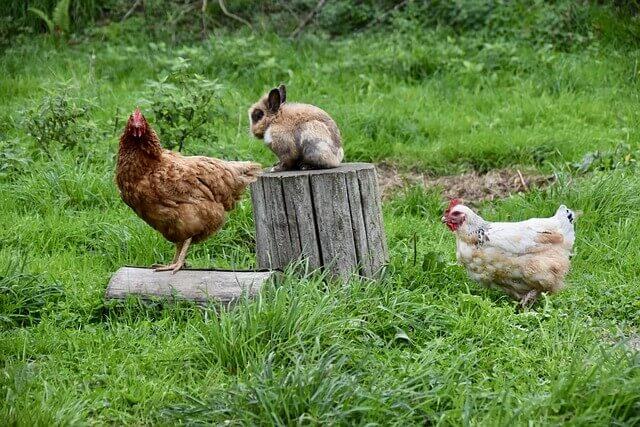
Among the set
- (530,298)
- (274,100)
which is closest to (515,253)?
(530,298)

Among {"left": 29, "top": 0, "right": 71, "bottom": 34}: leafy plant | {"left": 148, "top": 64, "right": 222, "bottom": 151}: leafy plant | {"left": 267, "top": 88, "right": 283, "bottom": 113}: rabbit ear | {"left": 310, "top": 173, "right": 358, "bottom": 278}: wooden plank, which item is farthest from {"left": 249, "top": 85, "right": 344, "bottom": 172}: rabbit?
{"left": 29, "top": 0, "right": 71, "bottom": 34}: leafy plant

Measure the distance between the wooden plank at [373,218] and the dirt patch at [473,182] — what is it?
2.06m

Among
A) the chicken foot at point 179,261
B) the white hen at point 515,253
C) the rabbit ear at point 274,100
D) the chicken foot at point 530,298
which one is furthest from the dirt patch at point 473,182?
the chicken foot at point 179,261

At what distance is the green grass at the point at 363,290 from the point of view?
4438mm

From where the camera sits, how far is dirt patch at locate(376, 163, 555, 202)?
8.38 meters

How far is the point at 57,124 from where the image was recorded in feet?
27.3

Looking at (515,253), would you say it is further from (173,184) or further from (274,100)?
(173,184)

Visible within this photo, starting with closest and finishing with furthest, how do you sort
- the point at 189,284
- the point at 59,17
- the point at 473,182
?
the point at 189,284
the point at 473,182
the point at 59,17

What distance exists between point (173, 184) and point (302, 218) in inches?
32.5

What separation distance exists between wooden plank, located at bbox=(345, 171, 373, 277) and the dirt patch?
221 centimetres

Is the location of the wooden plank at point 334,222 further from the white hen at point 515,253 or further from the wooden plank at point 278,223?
the white hen at point 515,253

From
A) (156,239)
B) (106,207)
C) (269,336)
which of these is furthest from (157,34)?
(269,336)

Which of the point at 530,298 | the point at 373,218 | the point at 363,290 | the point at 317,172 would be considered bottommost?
the point at 530,298

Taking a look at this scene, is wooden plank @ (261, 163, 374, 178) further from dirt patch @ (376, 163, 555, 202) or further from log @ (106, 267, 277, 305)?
dirt patch @ (376, 163, 555, 202)
